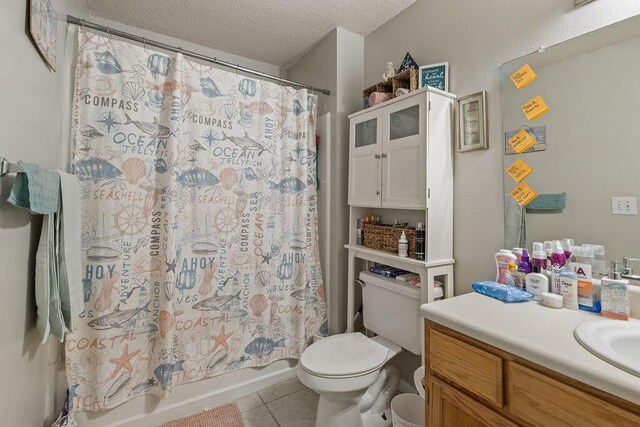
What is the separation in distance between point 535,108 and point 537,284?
2.42 ft

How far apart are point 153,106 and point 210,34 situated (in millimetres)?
908

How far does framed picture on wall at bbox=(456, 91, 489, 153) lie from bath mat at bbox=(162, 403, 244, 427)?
196 centimetres

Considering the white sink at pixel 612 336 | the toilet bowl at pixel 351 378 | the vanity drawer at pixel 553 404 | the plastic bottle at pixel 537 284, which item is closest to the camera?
the vanity drawer at pixel 553 404

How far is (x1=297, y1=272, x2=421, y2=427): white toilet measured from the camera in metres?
1.30

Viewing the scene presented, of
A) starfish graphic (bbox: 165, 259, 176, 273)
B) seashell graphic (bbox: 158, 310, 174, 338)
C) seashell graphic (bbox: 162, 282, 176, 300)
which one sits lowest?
seashell graphic (bbox: 158, 310, 174, 338)

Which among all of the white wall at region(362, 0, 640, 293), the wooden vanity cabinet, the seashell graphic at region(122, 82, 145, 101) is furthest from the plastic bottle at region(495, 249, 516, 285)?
the seashell graphic at region(122, 82, 145, 101)

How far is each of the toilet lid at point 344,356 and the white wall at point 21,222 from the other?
1.07 m

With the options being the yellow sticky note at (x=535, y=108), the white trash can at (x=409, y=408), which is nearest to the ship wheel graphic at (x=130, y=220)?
the white trash can at (x=409, y=408)

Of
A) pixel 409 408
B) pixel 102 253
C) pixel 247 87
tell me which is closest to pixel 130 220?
pixel 102 253

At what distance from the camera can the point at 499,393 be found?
790 millimetres

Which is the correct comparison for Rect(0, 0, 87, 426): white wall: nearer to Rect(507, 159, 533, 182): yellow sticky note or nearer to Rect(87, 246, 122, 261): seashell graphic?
Rect(87, 246, 122, 261): seashell graphic

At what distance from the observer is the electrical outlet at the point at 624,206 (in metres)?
0.95

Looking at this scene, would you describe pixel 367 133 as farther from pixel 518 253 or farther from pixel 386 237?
pixel 518 253

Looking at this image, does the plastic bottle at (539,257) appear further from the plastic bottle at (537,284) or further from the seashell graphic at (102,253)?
the seashell graphic at (102,253)
